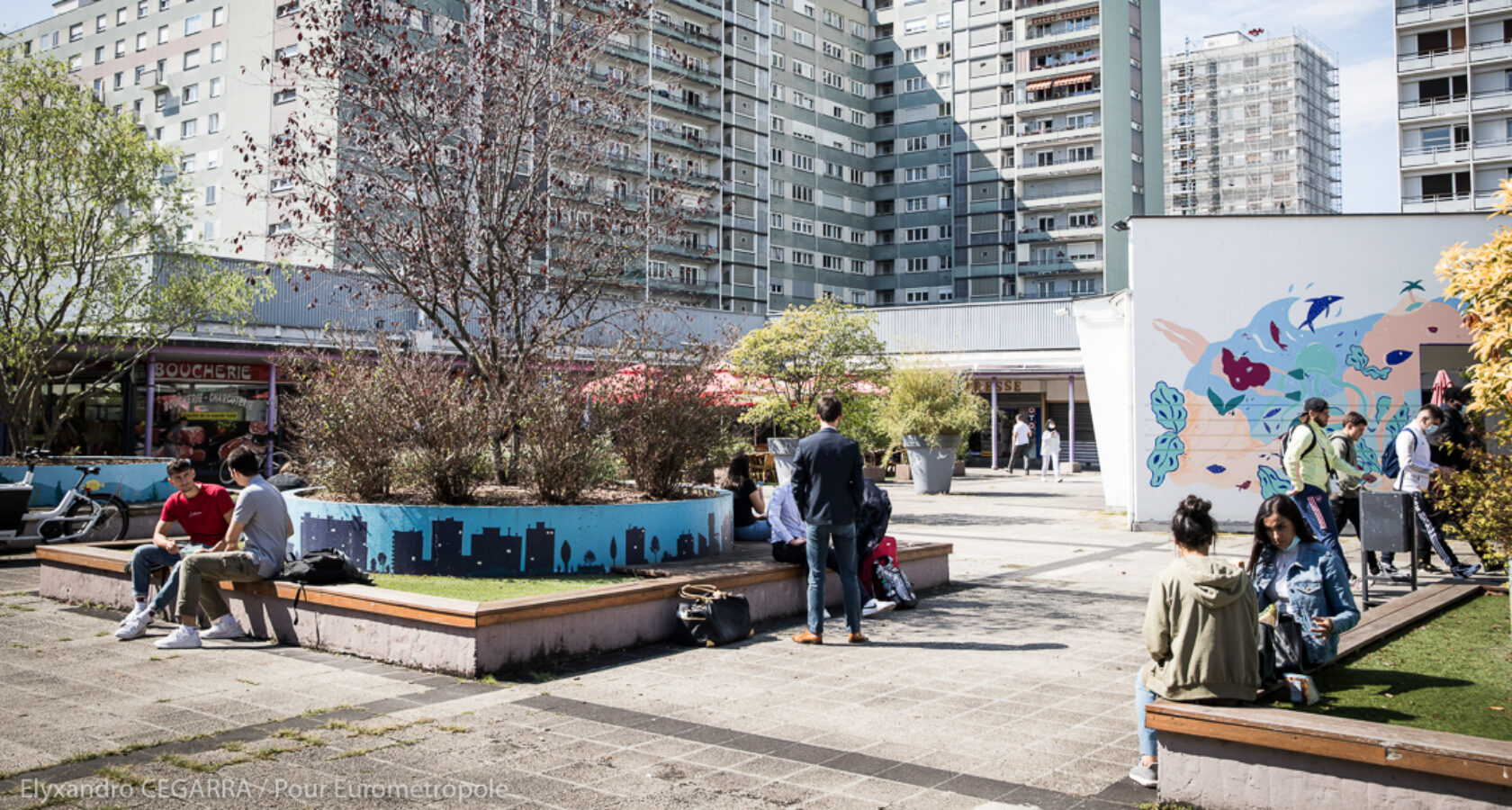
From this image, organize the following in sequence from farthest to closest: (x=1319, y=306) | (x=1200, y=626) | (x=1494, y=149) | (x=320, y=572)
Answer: (x=1494, y=149) < (x=1319, y=306) < (x=320, y=572) < (x=1200, y=626)

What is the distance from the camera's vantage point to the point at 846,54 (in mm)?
84188

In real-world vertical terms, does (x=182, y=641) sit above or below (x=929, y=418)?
below

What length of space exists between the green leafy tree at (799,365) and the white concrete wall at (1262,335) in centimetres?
785

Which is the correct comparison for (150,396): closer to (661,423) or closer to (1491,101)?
(661,423)

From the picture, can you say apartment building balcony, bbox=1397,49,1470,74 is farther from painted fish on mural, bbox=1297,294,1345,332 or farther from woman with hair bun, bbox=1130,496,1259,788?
woman with hair bun, bbox=1130,496,1259,788

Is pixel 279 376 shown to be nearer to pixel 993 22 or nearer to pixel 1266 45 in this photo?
pixel 993 22

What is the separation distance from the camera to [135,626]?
320 inches

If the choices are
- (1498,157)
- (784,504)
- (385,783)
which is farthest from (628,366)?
(1498,157)

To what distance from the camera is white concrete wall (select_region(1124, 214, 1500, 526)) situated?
1573cm

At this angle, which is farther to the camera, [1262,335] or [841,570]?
[1262,335]

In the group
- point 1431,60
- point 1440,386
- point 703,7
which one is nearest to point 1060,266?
point 1431,60

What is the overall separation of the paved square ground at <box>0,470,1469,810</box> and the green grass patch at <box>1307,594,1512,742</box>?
109cm

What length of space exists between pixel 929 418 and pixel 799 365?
147 inches

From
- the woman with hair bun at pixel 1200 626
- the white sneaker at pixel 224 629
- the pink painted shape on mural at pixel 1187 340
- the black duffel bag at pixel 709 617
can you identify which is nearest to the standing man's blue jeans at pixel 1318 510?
the black duffel bag at pixel 709 617
